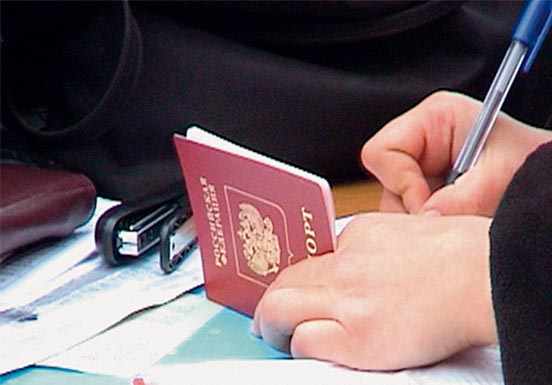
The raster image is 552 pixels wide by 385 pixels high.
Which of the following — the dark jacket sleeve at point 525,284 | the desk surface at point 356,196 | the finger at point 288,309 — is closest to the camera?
the dark jacket sleeve at point 525,284

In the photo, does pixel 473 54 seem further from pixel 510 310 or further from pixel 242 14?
pixel 510 310

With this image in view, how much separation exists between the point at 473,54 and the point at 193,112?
9.4 inches

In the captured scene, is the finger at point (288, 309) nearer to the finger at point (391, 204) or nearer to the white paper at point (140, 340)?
the white paper at point (140, 340)

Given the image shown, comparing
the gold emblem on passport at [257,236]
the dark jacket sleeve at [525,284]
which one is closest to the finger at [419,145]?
the gold emblem on passport at [257,236]

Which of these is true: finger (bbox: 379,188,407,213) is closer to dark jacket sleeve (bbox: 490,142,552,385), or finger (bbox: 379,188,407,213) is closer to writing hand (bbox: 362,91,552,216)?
writing hand (bbox: 362,91,552,216)

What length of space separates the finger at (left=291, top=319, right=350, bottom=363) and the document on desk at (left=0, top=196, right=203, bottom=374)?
0.13m

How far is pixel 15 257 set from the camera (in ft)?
2.33

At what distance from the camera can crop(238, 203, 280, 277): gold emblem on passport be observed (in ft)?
1.99

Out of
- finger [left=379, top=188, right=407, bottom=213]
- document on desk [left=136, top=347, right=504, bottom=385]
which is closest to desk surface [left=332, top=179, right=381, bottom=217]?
finger [left=379, top=188, right=407, bottom=213]

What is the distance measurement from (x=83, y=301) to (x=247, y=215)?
0.38ft

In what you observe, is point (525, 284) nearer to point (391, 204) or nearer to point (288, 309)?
point (288, 309)

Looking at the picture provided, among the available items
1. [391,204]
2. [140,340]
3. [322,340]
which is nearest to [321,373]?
[322,340]

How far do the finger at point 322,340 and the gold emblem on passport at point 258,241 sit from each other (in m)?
0.08

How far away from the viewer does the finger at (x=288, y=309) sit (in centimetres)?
54
